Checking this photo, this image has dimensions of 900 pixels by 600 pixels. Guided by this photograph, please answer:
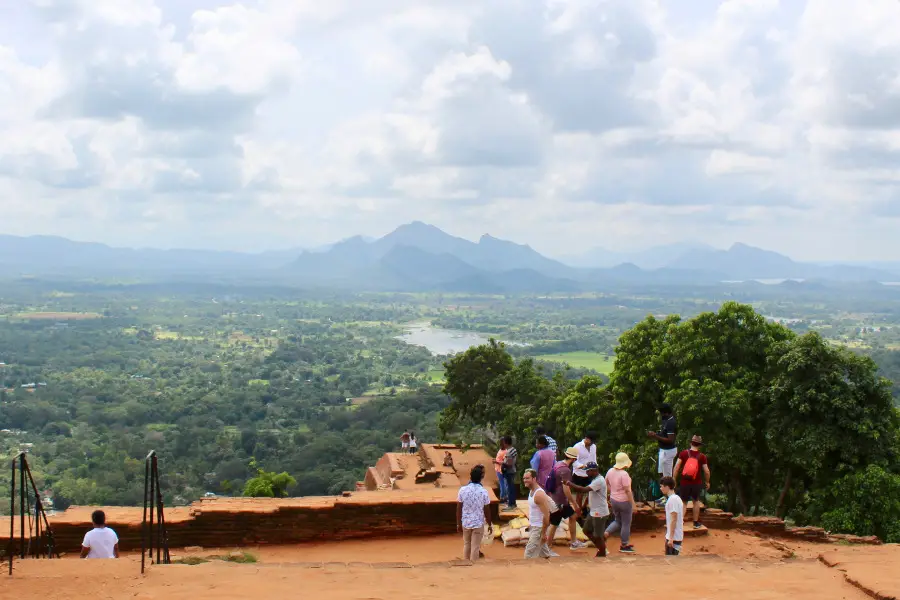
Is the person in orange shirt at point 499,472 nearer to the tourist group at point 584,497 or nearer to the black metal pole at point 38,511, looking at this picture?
the tourist group at point 584,497

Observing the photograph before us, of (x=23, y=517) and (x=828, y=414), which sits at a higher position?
(x=828, y=414)

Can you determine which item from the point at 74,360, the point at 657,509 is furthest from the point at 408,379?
the point at 657,509

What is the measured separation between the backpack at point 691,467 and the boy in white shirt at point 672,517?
1.25 m

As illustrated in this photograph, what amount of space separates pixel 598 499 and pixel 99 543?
581 centimetres

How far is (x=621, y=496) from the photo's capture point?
9.01 m

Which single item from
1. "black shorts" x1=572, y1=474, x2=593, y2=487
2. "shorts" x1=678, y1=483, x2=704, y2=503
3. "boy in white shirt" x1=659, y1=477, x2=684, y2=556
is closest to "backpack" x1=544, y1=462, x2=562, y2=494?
"black shorts" x1=572, y1=474, x2=593, y2=487

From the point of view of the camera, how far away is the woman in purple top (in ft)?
32.2

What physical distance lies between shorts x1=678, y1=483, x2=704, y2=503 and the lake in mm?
100659

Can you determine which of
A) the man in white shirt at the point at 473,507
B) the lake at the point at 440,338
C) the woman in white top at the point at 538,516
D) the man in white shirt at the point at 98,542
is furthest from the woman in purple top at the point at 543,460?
the lake at the point at 440,338

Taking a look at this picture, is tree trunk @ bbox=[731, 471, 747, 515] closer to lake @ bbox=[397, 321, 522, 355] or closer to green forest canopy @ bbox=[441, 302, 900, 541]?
green forest canopy @ bbox=[441, 302, 900, 541]

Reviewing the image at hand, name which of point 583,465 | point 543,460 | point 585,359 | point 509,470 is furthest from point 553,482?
point 585,359

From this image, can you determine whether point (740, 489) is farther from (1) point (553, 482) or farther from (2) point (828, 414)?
(1) point (553, 482)

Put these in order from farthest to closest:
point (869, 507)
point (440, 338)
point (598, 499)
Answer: point (440, 338)
point (869, 507)
point (598, 499)

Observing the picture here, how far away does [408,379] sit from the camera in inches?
3433
